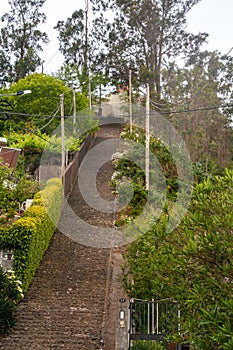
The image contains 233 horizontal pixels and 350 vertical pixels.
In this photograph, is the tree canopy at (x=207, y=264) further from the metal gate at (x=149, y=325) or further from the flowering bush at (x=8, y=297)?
the flowering bush at (x=8, y=297)

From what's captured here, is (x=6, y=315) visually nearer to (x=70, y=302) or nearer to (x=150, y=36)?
(x=70, y=302)

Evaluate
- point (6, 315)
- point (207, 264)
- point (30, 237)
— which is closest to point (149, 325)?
point (6, 315)

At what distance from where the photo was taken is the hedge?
13.1 metres

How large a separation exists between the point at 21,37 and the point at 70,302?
111 feet

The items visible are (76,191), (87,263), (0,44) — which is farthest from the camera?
(0,44)

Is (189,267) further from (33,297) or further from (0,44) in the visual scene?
(0,44)

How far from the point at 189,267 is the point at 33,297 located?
7915mm

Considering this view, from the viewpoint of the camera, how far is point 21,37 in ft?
143

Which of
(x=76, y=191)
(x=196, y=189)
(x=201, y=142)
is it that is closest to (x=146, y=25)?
(x=201, y=142)

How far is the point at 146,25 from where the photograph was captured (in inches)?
1561

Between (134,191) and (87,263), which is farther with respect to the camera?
(134,191)

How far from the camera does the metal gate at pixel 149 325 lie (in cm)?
941

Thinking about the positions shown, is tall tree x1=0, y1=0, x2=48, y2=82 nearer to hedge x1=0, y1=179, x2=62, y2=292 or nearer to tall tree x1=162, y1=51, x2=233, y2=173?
tall tree x1=162, y1=51, x2=233, y2=173

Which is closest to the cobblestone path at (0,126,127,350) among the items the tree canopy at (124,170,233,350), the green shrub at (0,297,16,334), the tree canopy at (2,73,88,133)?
the green shrub at (0,297,16,334)
